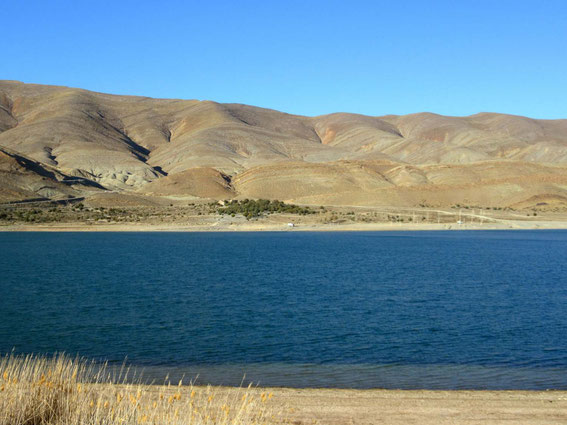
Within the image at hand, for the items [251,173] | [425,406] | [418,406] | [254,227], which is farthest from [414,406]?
[251,173]

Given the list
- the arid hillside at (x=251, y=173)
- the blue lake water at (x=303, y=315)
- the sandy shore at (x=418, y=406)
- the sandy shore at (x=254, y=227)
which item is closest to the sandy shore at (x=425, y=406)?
the sandy shore at (x=418, y=406)

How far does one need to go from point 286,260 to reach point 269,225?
3399cm

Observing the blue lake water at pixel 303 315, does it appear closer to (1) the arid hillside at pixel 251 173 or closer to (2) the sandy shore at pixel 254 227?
(2) the sandy shore at pixel 254 227

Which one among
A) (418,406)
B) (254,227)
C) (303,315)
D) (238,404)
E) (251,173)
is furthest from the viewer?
(251,173)

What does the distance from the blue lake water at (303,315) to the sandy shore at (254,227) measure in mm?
25649

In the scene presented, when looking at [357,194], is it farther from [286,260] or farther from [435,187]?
[286,260]

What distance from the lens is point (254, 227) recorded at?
244 ft

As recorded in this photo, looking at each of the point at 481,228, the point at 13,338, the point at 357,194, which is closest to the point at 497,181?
the point at 357,194

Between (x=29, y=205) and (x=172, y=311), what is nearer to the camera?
(x=172, y=311)

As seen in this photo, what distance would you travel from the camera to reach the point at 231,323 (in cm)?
2070

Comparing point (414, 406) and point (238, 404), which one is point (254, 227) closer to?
point (414, 406)

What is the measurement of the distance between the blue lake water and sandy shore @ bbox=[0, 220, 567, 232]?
84.1 ft

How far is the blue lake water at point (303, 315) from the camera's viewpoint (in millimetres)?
15305

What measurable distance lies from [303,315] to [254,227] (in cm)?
5245
